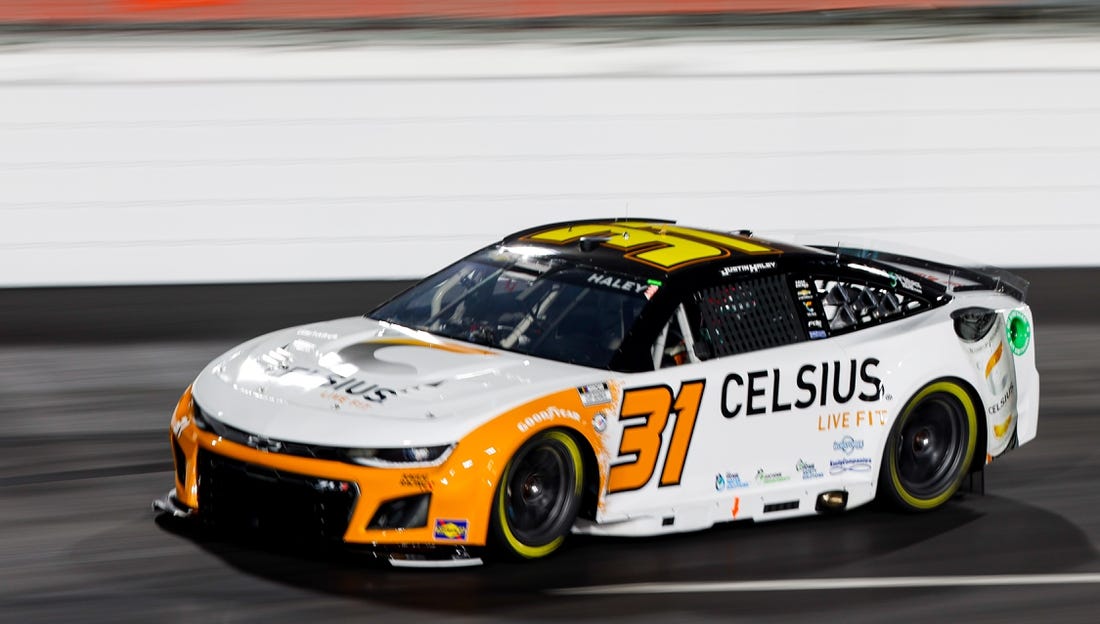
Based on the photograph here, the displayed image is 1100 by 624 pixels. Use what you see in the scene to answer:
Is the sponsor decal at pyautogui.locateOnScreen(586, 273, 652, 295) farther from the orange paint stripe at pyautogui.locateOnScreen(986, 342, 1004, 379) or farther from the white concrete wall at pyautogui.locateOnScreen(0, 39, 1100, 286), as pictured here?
the white concrete wall at pyautogui.locateOnScreen(0, 39, 1100, 286)

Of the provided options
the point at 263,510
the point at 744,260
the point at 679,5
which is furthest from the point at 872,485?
the point at 679,5

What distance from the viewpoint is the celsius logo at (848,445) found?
297 inches

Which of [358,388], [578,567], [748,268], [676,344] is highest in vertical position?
[748,268]

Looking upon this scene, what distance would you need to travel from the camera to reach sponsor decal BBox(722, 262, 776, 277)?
24.7 feet

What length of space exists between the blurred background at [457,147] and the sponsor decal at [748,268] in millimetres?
4002

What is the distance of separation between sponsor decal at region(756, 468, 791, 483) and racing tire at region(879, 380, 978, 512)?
0.65 metres

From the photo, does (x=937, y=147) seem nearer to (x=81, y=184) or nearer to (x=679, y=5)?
(x=679, y=5)

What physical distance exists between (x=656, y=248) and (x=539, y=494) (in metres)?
1.57

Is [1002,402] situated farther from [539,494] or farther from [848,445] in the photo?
[539,494]

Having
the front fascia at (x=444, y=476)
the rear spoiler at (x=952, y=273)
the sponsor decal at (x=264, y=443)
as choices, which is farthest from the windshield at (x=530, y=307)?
the rear spoiler at (x=952, y=273)

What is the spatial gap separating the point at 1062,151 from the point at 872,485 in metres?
7.42

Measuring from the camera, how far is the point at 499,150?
1359 cm

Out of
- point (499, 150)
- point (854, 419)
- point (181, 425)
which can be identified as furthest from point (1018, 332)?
point (499, 150)

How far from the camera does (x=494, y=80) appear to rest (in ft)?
44.5
